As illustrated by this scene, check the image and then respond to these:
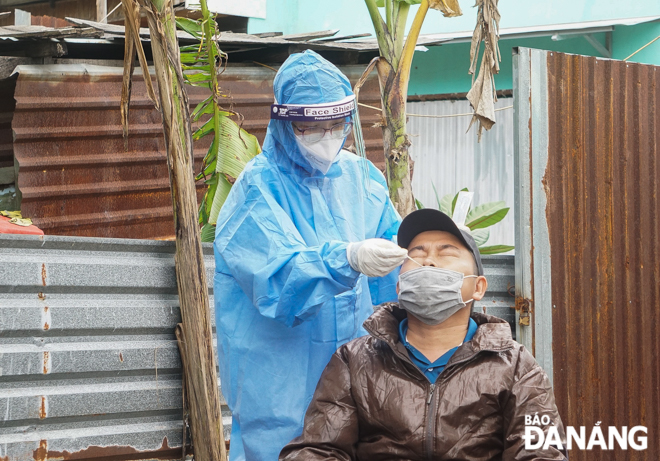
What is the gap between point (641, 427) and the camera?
4.15 m

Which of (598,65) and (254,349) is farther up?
(598,65)

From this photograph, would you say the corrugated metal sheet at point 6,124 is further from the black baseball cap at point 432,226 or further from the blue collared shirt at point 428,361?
the blue collared shirt at point 428,361

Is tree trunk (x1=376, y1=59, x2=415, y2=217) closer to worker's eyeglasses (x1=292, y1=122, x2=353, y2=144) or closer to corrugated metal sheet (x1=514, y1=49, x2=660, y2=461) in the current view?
corrugated metal sheet (x1=514, y1=49, x2=660, y2=461)

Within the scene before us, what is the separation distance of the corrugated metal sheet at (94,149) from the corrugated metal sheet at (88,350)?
1.97 metres

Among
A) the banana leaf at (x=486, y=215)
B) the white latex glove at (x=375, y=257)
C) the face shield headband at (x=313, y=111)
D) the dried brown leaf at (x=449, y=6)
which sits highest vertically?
the dried brown leaf at (x=449, y=6)

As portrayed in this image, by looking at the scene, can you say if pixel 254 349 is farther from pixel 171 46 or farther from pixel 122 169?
pixel 122 169

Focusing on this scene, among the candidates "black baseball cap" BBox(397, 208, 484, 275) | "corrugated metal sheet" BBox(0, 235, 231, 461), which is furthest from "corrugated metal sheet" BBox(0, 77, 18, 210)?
"black baseball cap" BBox(397, 208, 484, 275)

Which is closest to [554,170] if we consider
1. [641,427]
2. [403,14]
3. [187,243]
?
[403,14]

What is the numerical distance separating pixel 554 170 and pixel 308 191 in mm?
1673

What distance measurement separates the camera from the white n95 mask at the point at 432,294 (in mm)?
2398

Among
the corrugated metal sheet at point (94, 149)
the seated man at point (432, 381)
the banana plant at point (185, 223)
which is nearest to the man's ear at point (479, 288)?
the seated man at point (432, 381)

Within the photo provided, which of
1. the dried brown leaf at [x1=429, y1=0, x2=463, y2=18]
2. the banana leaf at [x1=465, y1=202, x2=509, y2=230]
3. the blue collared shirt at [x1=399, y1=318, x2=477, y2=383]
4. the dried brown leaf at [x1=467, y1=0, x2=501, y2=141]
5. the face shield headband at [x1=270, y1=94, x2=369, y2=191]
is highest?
the dried brown leaf at [x1=429, y1=0, x2=463, y2=18]

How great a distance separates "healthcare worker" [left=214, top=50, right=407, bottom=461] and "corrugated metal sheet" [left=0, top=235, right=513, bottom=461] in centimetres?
73

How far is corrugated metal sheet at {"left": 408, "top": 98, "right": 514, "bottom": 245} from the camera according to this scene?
8.75 m
